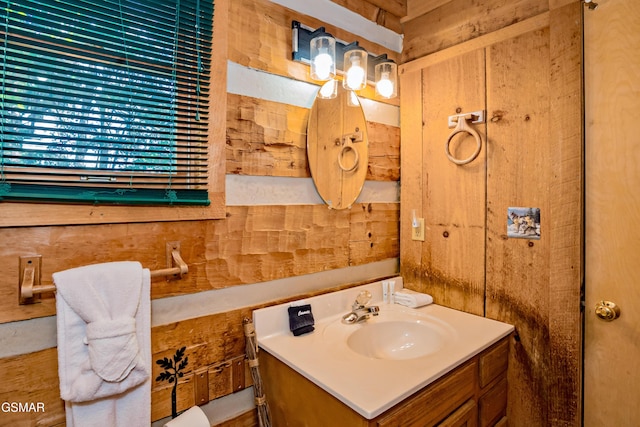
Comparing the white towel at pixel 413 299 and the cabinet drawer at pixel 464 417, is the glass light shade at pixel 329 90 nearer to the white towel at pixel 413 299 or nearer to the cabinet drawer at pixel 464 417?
the white towel at pixel 413 299

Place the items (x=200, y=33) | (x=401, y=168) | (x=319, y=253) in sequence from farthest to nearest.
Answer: (x=401, y=168) < (x=319, y=253) < (x=200, y=33)

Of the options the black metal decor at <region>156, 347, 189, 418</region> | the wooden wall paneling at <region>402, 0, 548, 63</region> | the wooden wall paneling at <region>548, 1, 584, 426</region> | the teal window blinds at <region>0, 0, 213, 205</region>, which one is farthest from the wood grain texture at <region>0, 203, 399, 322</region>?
the wooden wall paneling at <region>402, 0, 548, 63</region>

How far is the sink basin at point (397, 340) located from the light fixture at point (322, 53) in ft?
3.66

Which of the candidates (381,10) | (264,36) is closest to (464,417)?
(264,36)

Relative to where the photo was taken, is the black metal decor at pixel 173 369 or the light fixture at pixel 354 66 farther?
the light fixture at pixel 354 66

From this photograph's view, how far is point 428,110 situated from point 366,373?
1.30 m

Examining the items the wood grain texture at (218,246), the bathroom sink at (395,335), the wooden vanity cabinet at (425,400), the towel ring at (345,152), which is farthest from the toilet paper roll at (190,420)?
the towel ring at (345,152)

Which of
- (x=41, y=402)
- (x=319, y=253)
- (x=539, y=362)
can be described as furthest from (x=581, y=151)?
(x=41, y=402)

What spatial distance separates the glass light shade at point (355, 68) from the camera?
147 cm

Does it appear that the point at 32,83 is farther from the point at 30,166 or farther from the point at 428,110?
the point at 428,110

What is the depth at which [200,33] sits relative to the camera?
115 cm

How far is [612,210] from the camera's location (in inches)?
47.1

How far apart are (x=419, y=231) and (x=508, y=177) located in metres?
0.50

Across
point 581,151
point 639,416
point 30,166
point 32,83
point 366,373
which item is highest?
point 32,83
